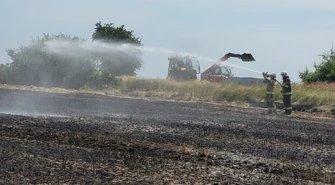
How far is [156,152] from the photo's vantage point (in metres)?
11.3

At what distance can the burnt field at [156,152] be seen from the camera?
8922mm

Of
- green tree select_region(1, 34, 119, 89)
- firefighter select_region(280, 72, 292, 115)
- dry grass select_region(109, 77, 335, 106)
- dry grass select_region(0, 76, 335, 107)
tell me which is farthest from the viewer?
green tree select_region(1, 34, 119, 89)

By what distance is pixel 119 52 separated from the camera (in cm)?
3709

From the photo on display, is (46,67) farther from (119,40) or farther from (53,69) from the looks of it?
(119,40)

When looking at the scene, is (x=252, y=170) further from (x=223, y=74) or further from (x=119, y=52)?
(x=223, y=74)

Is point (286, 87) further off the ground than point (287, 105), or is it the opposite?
point (286, 87)

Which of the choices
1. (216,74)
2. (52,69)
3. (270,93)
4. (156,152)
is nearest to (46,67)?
(52,69)

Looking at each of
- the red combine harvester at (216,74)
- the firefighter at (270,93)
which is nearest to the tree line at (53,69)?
the red combine harvester at (216,74)

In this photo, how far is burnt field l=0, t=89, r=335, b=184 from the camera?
8922 millimetres

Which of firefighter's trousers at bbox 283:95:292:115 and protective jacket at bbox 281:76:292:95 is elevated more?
protective jacket at bbox 281:76:292:95

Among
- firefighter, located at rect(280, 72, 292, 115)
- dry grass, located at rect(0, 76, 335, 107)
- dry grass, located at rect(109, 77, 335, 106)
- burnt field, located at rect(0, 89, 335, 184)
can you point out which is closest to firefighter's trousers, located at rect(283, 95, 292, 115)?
firefighter, located at rect(280, 72, 292, 115)

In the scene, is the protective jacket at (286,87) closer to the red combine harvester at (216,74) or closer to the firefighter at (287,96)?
the firefighter at (287,96)

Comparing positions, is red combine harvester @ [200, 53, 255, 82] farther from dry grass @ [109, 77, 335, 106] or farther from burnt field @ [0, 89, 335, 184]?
burnt field @ [0, 89, 335, 184]

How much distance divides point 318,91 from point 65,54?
1449 centimetres
